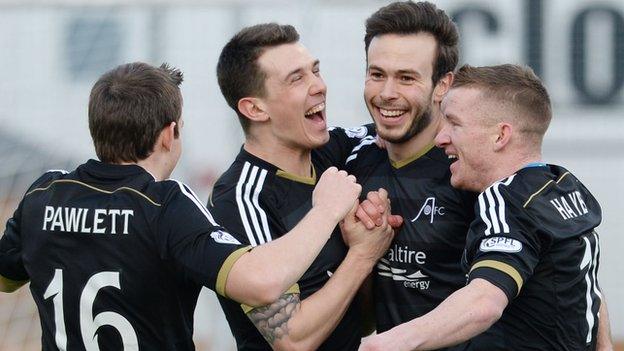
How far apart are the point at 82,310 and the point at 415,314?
1.24 meters

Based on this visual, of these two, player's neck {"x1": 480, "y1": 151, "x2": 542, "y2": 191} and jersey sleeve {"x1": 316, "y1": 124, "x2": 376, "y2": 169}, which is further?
jersey sleeve {"x1": 316, "y1": 124, "x2": 376, "y2": 169}

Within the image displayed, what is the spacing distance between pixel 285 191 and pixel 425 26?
2.75 feet

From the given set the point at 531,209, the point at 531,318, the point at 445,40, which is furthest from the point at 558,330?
the point at 445,40

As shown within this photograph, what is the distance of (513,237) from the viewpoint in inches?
145

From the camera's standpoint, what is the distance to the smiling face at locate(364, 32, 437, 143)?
4453 mm

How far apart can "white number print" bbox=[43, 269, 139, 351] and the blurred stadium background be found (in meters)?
3.05

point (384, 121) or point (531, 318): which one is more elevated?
point (384, 121)

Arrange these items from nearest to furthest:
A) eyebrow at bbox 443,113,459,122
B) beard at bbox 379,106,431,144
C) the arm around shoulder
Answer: the arm around shoulder
eyebrow at bbox 443,113,459,122
beard at bbox 379,106,431,144

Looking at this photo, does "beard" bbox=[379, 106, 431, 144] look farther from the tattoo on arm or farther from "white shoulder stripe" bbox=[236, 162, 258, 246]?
the tattoo on arm

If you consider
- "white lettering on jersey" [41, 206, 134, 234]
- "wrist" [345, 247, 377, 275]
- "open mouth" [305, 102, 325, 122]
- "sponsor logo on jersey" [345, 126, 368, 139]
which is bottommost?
"wrist" [345, 247, 377, 275]

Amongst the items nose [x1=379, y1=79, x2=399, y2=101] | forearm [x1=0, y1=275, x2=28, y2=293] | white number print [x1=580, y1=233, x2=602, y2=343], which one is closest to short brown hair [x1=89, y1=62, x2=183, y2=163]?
forearm [x1=0, y1=275, x2=28, y2=293]

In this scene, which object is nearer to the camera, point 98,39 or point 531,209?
point 531,209

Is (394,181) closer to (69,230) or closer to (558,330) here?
(558,330)

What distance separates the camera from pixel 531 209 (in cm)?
377
